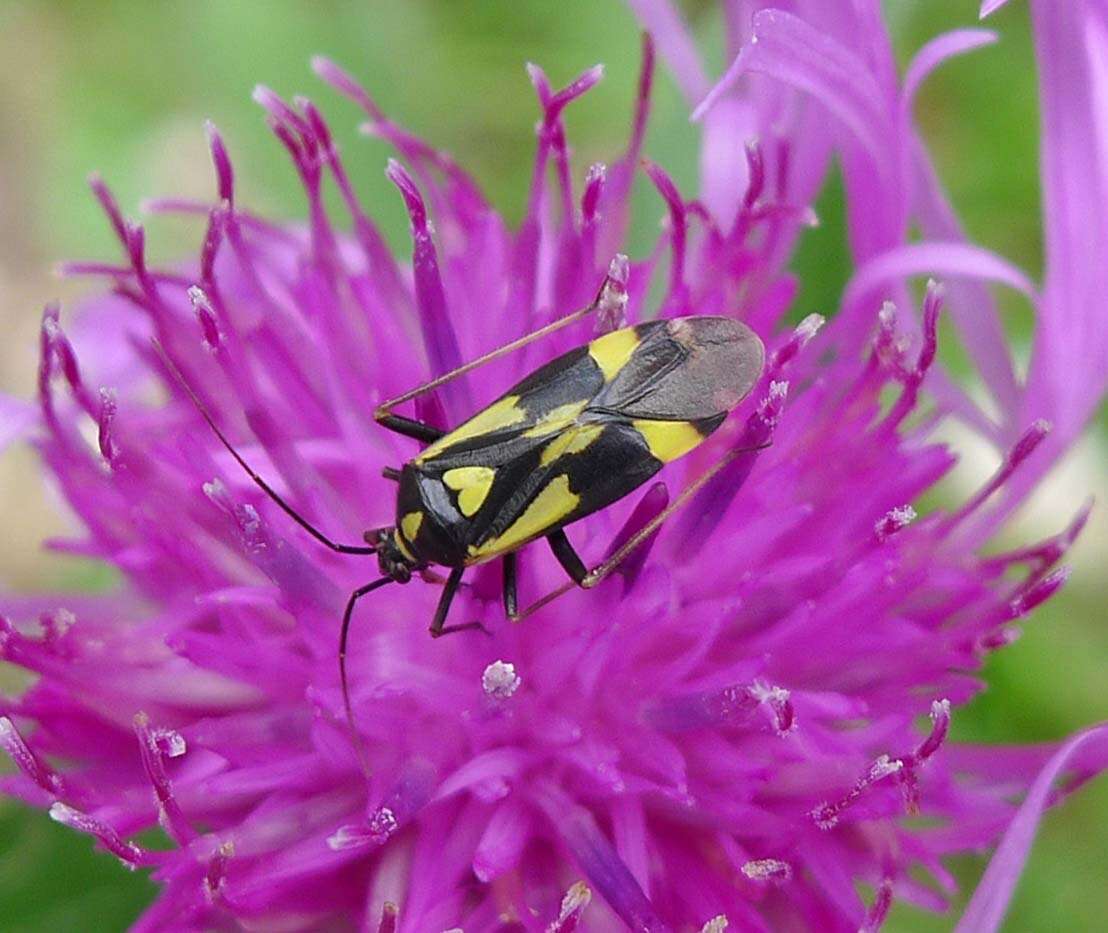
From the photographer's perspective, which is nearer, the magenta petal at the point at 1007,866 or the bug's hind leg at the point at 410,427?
the magenta petal at the point at 1007,866

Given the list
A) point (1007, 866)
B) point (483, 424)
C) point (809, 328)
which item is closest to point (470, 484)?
point (483, 424)

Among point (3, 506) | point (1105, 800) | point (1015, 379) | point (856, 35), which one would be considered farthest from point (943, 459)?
point (3, 506)

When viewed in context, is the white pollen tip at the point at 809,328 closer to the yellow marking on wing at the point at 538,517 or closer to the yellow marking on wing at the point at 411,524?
the yellow marking on wing at the point at 538,517

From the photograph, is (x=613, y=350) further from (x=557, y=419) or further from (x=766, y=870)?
(x=766, y=870)

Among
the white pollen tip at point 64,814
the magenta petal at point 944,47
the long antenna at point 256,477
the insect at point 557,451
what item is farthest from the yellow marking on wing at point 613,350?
the white pollen tip at point 64,814

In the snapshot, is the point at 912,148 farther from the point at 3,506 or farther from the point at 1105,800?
the point at 3,506

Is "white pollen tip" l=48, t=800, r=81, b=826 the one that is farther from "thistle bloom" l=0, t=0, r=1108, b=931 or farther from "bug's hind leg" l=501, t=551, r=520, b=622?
"bug's hind leg" l=501, t=551, r=520, b=622

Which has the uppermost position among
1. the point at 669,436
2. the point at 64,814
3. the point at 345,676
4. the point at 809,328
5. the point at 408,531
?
the point at 809,328
